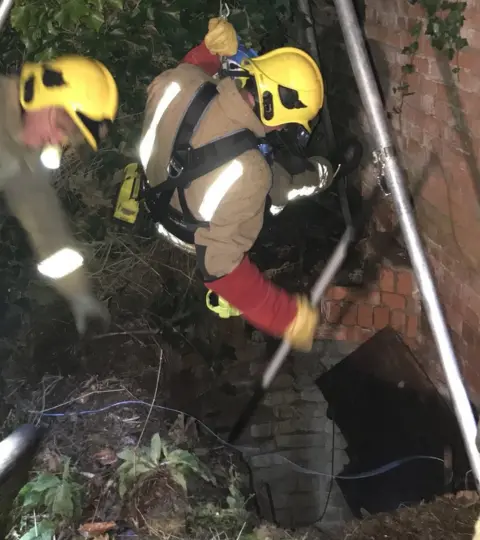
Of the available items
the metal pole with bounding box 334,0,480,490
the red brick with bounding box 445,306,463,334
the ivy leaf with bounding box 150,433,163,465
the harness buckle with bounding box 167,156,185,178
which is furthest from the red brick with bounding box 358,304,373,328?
the metal pole with bounding box 334,0,480,490

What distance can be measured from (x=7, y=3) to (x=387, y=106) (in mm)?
1746

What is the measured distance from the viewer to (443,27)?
221cm

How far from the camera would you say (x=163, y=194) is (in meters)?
2.11

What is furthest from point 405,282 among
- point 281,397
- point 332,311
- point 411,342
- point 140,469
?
point 140,469

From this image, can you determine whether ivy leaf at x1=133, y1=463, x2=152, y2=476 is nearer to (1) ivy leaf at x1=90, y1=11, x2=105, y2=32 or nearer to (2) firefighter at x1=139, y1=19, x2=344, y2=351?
(2) firefighter at x1=139, y1=19, x2=344, y2=351

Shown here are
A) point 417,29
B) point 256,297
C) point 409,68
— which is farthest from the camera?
point 409,68

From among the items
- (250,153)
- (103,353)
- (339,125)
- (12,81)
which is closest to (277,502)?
(103,353)

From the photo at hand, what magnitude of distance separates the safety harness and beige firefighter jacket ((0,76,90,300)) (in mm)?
527

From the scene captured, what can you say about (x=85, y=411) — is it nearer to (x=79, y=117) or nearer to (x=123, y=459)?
(x=123, y=459)

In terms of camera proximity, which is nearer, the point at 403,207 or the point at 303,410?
the point at 403,207

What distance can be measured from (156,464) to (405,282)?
1499mm

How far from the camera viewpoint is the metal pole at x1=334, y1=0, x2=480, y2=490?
148cm

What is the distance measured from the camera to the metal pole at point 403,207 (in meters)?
1.48

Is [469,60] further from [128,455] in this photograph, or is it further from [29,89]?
[128,455]
